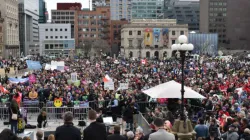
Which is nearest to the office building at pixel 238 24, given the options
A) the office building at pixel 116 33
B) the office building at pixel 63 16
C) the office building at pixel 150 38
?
the office building at pixel 150 38

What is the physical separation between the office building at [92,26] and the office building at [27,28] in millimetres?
18817

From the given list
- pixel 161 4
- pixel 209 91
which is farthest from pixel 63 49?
pixel 209 91

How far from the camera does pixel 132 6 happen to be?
184 meters

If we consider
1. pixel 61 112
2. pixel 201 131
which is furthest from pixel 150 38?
pixel 201 131

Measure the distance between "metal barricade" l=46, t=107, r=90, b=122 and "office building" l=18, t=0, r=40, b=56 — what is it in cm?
13518

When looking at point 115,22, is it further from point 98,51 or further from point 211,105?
point 211,105

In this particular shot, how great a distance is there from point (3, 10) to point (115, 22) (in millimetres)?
56477

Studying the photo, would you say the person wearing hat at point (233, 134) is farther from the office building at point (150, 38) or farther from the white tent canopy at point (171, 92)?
the office building at point (150, 38)

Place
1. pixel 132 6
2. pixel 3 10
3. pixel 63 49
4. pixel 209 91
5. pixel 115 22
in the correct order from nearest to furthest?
pixel 209 91 < pixel 3 10 < pixel 63 49 < pixel 115 22 < pixel 132 6

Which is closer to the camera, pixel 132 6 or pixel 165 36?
Result: pixel 165 36

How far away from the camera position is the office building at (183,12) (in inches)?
7338

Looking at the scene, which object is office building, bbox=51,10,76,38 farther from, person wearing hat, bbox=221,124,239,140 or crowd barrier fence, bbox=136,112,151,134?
person wearing hat, bbox=221,124,239,140

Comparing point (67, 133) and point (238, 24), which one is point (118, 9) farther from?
point (67, 133)

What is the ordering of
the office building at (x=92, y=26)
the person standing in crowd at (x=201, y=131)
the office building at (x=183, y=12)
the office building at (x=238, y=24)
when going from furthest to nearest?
the office building at (x=183, y=12), the office building at (x=238, y=24), the office building at (x=92, y=26), the person standing in crowd at (x=201, y=131)
